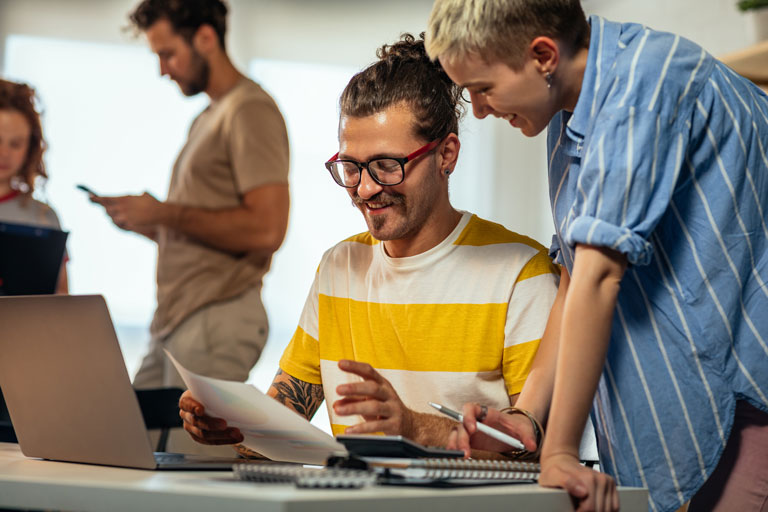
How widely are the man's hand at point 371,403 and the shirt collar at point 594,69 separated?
0.39 metres

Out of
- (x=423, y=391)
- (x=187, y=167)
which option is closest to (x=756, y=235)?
(x=423, y=391)

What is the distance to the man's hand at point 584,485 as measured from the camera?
31.6 inches

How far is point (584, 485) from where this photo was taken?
804 millimetres

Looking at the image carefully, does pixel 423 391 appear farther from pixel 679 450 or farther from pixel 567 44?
pixel 567 44

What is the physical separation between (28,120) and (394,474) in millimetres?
2217

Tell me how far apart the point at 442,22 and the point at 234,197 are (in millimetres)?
1480

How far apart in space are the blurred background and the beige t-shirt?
A: 64.2 inches

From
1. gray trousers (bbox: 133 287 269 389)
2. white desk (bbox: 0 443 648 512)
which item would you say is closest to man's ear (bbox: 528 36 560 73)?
white desk (bbox: 0 443 648 512)

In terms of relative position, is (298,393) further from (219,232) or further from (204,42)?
(204,42)

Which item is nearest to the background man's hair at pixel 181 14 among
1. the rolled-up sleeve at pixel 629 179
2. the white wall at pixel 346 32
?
the white wall at pixel 346 32

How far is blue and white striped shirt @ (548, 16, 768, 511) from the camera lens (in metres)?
0.92

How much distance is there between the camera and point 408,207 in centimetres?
135

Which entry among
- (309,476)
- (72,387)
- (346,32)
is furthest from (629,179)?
(346,32)

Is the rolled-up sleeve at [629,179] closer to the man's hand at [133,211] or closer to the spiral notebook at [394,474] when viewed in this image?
the spiral notebook at [394,474]
